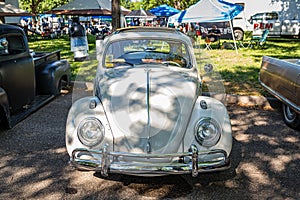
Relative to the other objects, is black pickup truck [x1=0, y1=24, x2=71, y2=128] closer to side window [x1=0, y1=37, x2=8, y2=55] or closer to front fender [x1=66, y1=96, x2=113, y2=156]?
side window [x1=0, y1=37, x2=8, y2=55]

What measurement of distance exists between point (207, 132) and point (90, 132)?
1212 millimetres

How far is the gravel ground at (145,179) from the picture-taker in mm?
3248

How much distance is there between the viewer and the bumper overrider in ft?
9.43

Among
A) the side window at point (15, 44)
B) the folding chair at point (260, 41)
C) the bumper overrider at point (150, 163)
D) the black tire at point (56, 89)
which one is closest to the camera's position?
the bumper overrider at point (150, 163)

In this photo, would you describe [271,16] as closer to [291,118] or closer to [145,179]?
[291,118]

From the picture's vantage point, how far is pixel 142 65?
4.10m

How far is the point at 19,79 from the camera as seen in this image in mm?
5102

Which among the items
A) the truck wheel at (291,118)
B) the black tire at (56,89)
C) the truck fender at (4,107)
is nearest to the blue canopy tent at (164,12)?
the black tire at (56,89)

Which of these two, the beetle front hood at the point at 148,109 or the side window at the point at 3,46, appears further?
the side window at the point at 3,46

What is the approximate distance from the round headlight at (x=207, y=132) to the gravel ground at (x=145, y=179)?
0.58 metres

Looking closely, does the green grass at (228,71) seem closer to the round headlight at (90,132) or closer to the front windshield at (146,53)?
the front windshield at (146,53)

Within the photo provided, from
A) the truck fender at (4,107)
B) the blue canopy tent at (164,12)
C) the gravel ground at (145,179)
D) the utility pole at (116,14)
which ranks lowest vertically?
the gravel ground at (145,179)

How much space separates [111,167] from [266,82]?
3.98 metres

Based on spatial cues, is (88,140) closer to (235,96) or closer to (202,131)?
(202,131)
